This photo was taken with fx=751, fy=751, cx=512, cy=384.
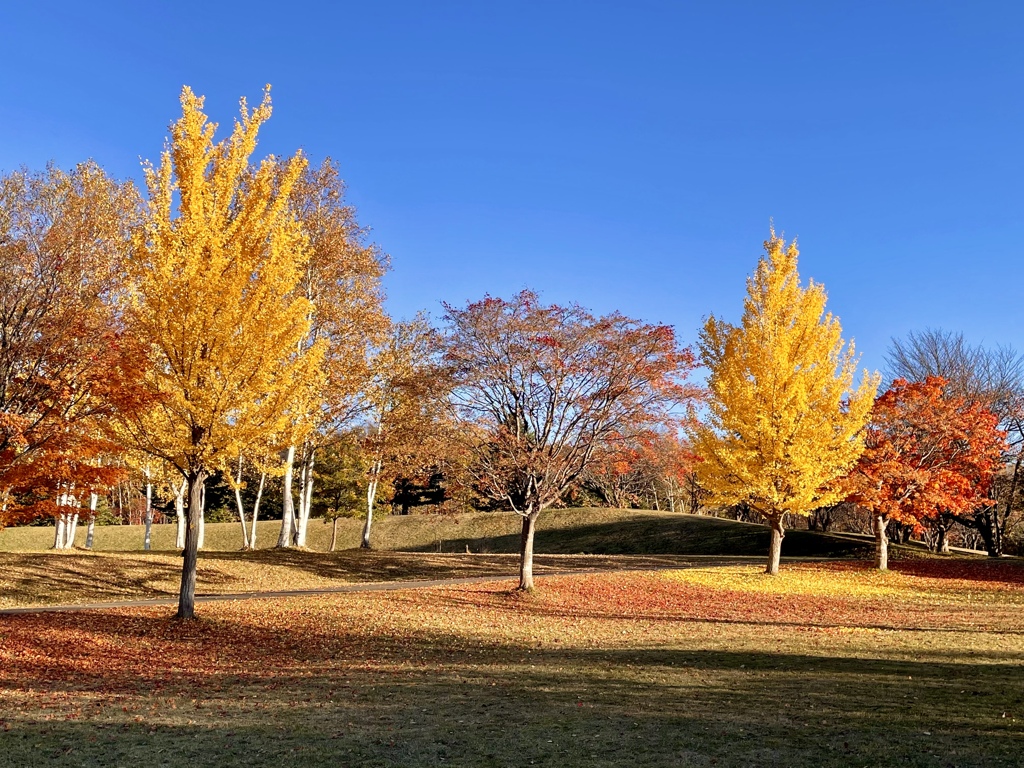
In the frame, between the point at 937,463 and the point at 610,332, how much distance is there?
18.9 m

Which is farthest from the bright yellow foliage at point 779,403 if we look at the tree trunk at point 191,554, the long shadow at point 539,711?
the tree trunk at point 191,554

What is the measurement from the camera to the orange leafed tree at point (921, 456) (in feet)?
94.4

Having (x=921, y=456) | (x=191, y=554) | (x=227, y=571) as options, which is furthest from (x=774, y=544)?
(x=191, y=554)

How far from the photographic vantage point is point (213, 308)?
14.0 m

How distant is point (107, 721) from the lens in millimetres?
8375

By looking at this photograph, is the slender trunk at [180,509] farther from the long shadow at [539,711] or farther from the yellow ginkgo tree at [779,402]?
the yellow ginkgo tree at [779,402]

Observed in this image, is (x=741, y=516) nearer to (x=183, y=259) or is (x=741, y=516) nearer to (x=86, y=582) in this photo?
(x=86, y=582)

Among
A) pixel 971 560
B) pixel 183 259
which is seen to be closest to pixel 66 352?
pixel 183 259

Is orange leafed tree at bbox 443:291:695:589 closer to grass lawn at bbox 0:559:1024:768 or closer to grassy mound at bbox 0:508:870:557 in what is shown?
grass lawn at bbox 0:559:1024:768

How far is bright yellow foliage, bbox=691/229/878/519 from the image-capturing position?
24391mm

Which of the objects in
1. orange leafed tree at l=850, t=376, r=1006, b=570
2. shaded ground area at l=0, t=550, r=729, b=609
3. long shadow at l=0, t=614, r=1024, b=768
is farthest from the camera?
orange leafed tree at l=850, t=376, r=1006, b=570

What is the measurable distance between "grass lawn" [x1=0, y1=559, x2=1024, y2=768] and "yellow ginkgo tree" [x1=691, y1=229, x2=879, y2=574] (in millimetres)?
5391

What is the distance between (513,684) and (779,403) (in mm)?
16692

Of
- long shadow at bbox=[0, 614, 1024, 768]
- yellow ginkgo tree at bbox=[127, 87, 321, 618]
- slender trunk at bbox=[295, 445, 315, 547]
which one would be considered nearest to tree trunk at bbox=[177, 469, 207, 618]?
yellow ginkgo tree at bbox=[127, 87, 321, 618]
